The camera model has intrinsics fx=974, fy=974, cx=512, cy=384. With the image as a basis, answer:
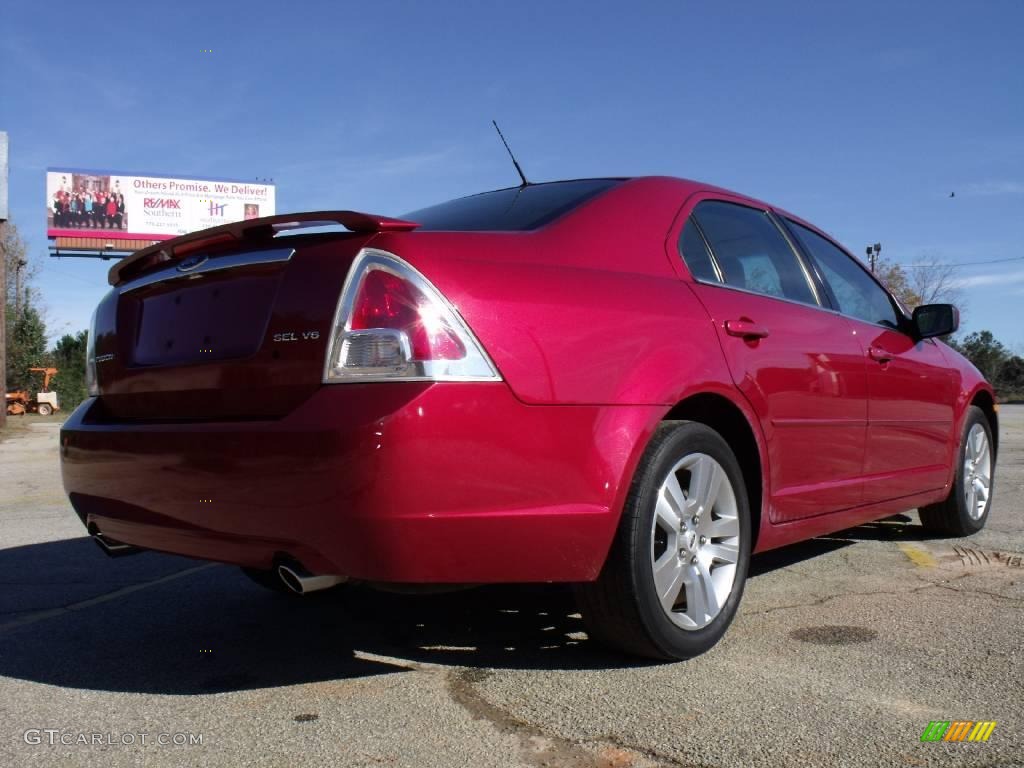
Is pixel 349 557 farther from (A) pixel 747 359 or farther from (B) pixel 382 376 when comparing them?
(A) pixel 747 359

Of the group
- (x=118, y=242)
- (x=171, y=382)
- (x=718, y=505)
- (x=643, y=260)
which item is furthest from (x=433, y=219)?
(x=118, y=242)

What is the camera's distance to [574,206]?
308 centimetres

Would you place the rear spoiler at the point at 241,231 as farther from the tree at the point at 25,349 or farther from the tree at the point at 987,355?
the tree at the point at 987,355

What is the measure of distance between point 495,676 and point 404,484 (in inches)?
31.6

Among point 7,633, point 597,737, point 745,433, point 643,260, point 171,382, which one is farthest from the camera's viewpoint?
point 7,633

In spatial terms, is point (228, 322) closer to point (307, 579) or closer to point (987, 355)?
point (307, 579)

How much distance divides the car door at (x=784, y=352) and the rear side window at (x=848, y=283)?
208mm

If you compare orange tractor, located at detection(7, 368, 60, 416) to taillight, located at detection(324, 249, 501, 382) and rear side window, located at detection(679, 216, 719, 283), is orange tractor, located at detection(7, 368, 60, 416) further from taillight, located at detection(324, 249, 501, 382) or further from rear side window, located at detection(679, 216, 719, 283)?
taillight, located at detection(324, 249, 501, 382)

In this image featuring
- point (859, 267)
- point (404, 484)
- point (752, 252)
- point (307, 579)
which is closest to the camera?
point (404, 484)

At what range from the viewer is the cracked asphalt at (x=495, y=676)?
225 centimetres

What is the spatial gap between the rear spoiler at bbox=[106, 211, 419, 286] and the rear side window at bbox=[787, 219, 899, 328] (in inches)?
84.9

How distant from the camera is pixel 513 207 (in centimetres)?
331

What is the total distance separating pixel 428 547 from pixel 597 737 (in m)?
0.60

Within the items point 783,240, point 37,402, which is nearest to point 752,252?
point 783,240
